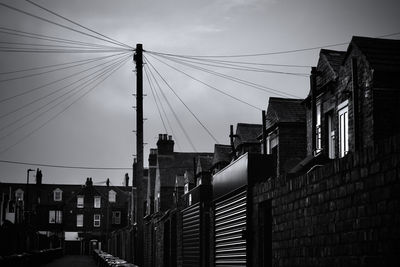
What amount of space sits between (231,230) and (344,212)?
6410mm

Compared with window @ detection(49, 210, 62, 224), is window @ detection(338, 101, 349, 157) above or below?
above

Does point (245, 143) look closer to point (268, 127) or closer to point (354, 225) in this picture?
point (268, 127)

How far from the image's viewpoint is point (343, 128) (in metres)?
16.5

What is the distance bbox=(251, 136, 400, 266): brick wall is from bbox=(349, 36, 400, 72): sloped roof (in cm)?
688

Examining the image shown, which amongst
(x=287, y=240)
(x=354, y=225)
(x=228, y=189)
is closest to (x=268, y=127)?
(x=228, y=189)

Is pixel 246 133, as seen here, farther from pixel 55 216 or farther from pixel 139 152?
pixel 55 216

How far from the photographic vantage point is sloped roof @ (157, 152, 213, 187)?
152 feet

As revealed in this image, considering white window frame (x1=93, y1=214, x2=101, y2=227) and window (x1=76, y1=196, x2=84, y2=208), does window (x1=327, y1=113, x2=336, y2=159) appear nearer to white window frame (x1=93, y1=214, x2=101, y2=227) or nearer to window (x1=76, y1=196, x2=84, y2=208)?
white window frame (x1=93, y1=214, x2=101, y2=227)

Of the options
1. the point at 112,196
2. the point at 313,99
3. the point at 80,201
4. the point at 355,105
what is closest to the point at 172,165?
the point at 313,99

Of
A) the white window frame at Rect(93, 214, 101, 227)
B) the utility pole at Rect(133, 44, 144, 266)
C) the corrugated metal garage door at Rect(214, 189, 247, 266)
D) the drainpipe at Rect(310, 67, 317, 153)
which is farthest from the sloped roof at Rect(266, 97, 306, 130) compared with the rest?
the white window frame at Rect(93, 214, 101, 227)

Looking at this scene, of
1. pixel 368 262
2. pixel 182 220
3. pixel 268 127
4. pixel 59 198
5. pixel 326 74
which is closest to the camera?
pixel 368 262

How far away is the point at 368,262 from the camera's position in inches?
227

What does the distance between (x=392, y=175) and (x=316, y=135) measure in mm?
13278

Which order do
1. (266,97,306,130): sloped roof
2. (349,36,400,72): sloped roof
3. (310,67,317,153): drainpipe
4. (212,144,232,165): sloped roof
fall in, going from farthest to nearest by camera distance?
(212,144,232,165): sloped roof, (266,97,306,130): sloped roof, (310,67,317,153): drainpipe, (349,36,400,72): sloped roof
